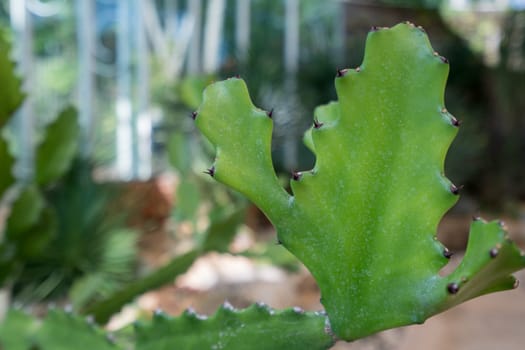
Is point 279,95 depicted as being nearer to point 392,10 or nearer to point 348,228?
point 392,10

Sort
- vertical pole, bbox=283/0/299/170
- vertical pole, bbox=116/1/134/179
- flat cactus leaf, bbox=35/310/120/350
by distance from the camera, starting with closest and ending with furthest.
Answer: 1. flat cactus leaf, bbox=35/310/120/350
2. vertical pole, bbox=116/1/134/179
3. vertical pole, bbox=283/0/299/170

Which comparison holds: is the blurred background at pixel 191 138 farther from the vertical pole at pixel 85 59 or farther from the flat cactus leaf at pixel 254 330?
the flat cactus leaf at pixel 254 330

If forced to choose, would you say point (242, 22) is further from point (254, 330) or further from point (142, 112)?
point (254, 330)

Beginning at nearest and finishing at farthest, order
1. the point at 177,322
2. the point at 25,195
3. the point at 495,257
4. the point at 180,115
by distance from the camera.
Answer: the point at 495,257 → the point at 177,322 → the point at 25,195 → the point at 180,115

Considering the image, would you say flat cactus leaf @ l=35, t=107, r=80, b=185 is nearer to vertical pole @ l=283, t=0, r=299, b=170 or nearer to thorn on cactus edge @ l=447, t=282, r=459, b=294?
thorn on cactus edge @ l=447, t=282, r=459, b=294

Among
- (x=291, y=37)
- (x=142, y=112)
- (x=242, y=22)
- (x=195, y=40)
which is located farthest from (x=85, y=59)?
(x=291, y=37)

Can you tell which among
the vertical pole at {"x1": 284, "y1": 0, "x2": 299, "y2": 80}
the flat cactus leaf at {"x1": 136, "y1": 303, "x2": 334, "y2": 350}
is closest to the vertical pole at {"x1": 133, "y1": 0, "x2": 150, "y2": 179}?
the vertical pole at {"x1": 284, "y1": 0, "x2": 299, "y2": 80}

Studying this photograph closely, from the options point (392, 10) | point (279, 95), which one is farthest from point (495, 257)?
point (392, 10)
